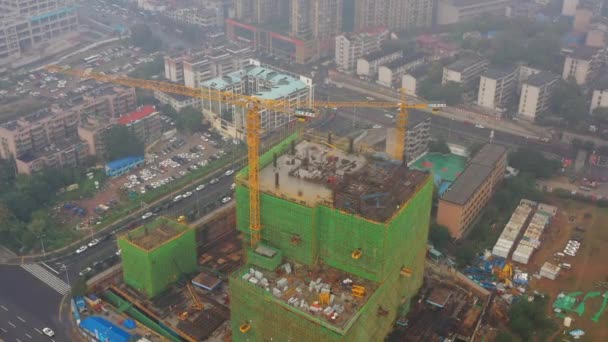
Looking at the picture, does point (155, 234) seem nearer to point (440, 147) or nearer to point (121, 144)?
point (121, 144)

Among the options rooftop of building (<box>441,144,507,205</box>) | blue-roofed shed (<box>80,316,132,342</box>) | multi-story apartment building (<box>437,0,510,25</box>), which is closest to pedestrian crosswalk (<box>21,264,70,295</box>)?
blue-roofed shed (<box>80,316,132,342</box>)

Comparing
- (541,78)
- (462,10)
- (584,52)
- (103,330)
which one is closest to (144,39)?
(462,10)

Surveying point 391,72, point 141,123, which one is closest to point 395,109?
point 391,72

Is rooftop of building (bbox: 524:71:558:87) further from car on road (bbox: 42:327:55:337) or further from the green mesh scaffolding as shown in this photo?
car on road (bbox: 42:327:55:337)

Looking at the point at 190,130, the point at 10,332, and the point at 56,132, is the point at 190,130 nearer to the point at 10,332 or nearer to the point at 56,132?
the point at 56,132

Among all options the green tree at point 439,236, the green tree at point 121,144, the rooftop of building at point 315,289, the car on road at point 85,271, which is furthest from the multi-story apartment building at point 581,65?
the car on road at point 85,271

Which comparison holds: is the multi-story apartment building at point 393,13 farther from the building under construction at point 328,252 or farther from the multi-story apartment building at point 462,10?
the building under construction at point 328,252

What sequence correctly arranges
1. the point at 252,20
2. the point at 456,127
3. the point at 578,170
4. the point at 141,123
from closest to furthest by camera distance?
the point at 578,170
the point at 141,123
the point at 456,127
the point at 252,20
